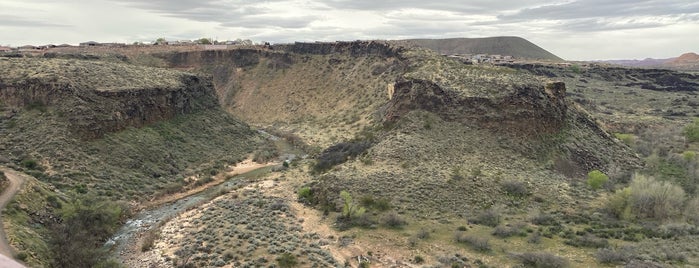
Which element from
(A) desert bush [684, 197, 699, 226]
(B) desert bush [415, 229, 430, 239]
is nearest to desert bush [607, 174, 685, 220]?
(A) desert bush [684, 197, 699, 226]

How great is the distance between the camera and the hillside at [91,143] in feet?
90.7

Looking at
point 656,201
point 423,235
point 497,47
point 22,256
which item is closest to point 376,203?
point 423,235

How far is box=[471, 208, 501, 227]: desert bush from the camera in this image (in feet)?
97.6

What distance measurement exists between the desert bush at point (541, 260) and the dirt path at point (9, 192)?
77.2 feet

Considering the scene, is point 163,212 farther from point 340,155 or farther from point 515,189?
point 515,189

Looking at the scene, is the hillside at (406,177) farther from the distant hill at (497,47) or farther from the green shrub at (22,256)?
the distant hill at (497,47)

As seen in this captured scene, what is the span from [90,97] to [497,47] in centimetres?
16726

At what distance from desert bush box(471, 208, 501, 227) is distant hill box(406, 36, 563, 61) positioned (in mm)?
158180

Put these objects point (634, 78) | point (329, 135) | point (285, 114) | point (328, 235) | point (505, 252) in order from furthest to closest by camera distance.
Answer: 1. point (634, 78)
2. point (285, 114)
3. point (329, 135)
4. point (328, 235)
5. point (505, 252)

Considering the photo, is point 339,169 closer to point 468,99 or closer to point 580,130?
point 468,99

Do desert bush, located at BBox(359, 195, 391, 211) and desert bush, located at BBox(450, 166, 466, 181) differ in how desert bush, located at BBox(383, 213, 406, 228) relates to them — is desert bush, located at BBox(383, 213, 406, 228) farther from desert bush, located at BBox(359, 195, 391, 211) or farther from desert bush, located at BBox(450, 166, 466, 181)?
desert bush, located at BBox(450, 166, 466, 181)

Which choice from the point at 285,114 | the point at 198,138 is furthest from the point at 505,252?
the point at 285,114

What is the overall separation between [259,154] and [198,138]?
289 inches

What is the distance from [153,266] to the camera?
2603cm
